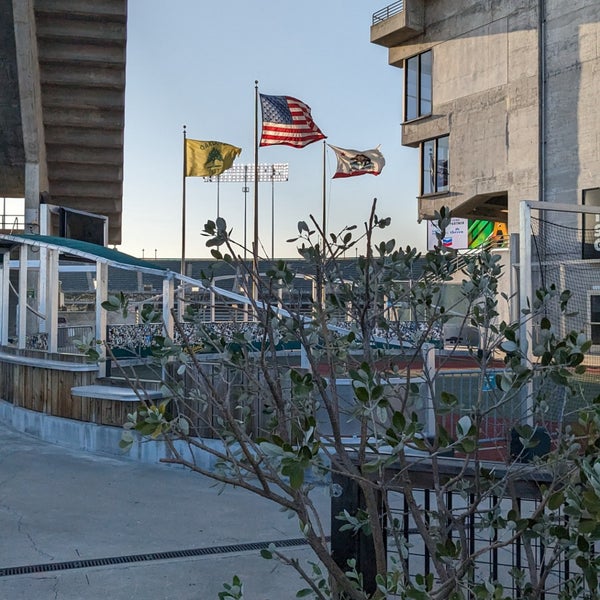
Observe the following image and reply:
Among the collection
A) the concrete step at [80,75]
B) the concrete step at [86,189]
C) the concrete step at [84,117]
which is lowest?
the concrete step at [86,189]

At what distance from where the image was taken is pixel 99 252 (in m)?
11.6

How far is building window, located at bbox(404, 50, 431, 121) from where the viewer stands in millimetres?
29109

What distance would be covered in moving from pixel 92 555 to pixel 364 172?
29.2m

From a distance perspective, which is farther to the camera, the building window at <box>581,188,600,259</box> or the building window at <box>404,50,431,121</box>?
the building window at <box>404,50,431,121</box>

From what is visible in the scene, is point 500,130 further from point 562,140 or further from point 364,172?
point 364,172

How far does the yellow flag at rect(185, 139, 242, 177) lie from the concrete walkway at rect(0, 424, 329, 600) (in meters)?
26.5

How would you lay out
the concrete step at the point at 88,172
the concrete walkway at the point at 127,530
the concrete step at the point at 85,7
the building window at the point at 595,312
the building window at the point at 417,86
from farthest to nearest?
the concrete step at the point at 88,172, the building window at the point at 417,86, the concrete step at the point at 85,7, the building window at the point at 595,312, the concrete walkway at the point at 127,530

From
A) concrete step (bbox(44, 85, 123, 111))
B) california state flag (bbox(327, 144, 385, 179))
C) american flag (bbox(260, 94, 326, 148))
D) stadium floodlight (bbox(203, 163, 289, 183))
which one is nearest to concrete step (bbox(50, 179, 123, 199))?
concrete step (bbox(44, 85, 123, 111))

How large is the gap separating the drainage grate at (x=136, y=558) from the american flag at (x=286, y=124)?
79.0ft

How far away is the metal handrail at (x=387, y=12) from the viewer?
29.1 m

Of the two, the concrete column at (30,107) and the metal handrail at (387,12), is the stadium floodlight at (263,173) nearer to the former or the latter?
the metal handrail at (387,12)

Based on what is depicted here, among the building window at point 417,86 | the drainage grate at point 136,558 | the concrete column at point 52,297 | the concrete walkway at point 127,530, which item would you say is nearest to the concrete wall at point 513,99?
the building window at point 417,86

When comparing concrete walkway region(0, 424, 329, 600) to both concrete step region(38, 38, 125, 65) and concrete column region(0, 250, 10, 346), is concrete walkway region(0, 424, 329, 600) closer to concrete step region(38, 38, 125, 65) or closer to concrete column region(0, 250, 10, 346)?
concrete column region(0, 250, 10, 346)

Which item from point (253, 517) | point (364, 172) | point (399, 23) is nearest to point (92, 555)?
point (253, 517)
